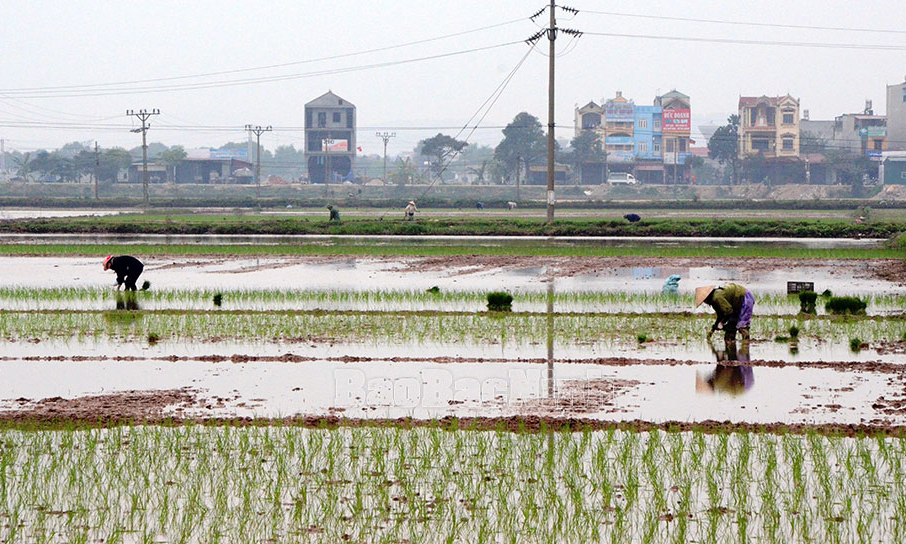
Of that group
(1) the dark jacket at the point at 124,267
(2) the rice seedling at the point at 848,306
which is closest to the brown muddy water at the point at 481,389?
(2) the rice seedling at the point at 848,306

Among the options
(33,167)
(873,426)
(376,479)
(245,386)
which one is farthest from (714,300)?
(33,167)

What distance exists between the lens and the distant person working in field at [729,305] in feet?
43.4

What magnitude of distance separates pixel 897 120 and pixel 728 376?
110 m

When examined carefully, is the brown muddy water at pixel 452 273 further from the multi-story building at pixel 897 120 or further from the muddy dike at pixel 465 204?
the multi-story building at pixel 897 120

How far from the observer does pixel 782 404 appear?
10094 mm

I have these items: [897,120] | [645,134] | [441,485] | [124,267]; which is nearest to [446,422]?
[441,485]

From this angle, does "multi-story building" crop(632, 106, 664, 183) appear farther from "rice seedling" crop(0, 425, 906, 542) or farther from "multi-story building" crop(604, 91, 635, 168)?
"rice seedling" crop(0, 425, 906, 542)

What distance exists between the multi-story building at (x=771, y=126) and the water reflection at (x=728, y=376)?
3815 inches

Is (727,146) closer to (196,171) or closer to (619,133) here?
(619,133)

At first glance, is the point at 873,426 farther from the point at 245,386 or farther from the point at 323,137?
the point at 323,137

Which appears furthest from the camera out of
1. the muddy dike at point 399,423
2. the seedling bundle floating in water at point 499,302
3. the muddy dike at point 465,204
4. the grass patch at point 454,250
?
the muddy dike at point 465,204

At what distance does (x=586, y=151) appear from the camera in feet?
362

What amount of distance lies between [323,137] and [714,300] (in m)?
102

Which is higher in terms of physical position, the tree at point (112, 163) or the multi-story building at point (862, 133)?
the multi-story building at point (862, 133)
